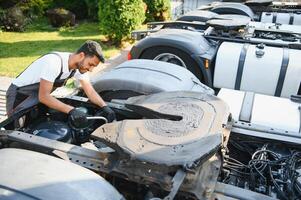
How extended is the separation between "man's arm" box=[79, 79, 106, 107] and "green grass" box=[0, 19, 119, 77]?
4.23 meters

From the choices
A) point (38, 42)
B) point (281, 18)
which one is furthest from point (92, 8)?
point (281, 18)

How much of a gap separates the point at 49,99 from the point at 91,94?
43 centimetres

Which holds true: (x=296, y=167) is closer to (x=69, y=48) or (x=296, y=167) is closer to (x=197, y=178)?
(x=197, y=178)

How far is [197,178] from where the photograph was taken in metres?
2.03

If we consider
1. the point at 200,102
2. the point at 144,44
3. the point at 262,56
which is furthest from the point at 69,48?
the point at 200,102

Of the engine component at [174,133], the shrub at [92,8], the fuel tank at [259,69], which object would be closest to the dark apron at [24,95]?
the engine component at [174,133]

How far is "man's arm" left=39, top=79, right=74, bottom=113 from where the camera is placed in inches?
115

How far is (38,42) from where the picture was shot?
31.0ft

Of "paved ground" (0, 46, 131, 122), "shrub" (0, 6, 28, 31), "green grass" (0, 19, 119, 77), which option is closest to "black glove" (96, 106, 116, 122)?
"paved ground" (0, 46, 131, 122)

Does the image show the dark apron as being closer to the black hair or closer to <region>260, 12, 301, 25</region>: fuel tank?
the black hair

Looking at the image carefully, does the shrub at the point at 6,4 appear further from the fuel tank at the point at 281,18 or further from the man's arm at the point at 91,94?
the man's arm at the point at 91,94

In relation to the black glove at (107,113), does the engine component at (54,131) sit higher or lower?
→ lower

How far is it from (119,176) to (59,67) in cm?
144

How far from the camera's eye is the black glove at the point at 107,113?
299 cm
